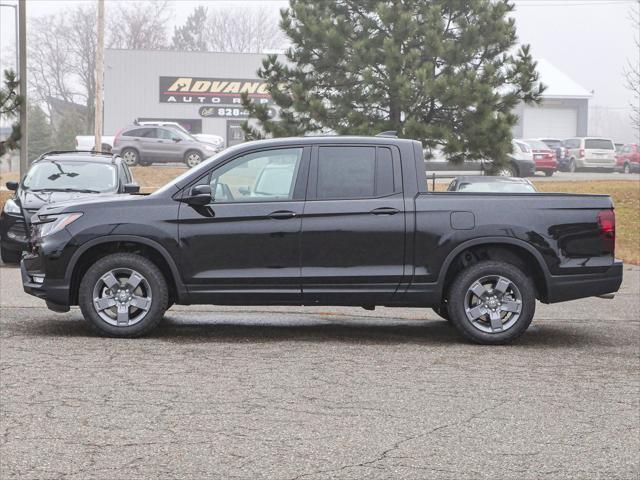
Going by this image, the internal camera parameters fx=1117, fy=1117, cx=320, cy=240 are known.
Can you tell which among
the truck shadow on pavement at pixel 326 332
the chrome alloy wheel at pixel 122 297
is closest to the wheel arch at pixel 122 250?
the chrome alloy wheel at pixel 122 297

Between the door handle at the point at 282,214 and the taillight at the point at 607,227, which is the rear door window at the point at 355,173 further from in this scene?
the taillight at the point at 607,227

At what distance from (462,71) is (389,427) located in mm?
21146

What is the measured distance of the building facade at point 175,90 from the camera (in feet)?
202

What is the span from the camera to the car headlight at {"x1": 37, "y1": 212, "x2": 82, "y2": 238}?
9.73 metres

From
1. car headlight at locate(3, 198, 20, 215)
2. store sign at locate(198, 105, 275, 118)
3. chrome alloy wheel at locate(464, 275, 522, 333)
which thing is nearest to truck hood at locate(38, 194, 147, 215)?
chrome alloy wheel at locate(464, 275, 522, 333)

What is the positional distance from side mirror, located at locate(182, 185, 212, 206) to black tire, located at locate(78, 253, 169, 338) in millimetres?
659

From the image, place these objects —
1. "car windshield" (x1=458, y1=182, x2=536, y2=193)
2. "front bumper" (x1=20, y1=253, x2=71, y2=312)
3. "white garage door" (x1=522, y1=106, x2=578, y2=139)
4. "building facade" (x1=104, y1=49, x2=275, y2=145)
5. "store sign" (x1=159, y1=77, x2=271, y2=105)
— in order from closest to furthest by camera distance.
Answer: "front bumper" (x1=20, y1=253, x2=71, y2=312), "car windshield" (x1=458, y1=182, x2=536, y2=193), "building facade" (x1=104, y1=49, x2=275, y2=145), "store sign" (x1=159, y1=77, x2=271, y2=105), "white garage door" (x1=522, y1=106, x2=578, y2=139)

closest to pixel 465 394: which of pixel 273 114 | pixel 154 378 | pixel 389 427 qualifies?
pixel 389 427

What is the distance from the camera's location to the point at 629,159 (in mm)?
53219

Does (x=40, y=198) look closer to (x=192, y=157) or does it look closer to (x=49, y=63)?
(x=192, y=157)

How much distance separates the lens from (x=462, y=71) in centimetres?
2686

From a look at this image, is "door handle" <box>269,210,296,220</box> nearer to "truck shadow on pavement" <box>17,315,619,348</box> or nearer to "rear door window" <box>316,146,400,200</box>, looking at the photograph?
"rear door window" <box>316,146,400,200</box>

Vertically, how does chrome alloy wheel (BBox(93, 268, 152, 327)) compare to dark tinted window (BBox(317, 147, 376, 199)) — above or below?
below

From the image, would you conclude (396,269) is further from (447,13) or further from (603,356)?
(447,13)
